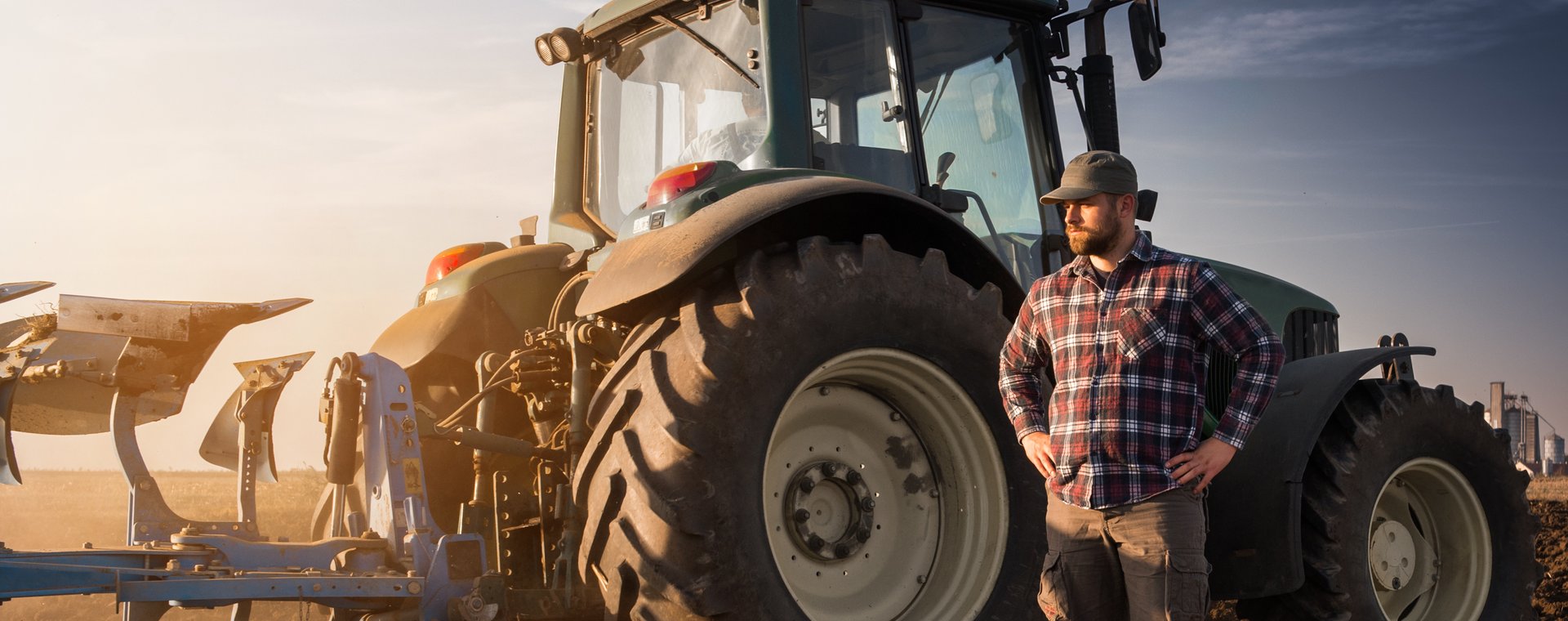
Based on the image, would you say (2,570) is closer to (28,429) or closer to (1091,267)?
(28,429)

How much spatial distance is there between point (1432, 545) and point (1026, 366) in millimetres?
3118

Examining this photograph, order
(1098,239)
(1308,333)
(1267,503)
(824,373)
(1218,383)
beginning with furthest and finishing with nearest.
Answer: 1. (1308,333)
2. (1218,383)
3. (1267,503)
4. (824,373)
5. (1098,239)

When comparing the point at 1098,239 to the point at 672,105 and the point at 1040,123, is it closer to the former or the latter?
the point at 1040,123

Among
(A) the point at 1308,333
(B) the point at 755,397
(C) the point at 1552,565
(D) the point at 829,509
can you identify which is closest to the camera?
(B) the point at 755,397

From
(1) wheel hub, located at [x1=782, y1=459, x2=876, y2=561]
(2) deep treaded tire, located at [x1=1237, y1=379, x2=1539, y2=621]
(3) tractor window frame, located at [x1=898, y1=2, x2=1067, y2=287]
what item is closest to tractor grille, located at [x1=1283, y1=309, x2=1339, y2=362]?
(2) deep treaded tire, located at [x1=1237, y1=379, x2=1539, y2=621]

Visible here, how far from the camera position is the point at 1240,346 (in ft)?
10.4

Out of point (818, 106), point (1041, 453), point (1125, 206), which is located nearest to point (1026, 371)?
point (1041, 453)

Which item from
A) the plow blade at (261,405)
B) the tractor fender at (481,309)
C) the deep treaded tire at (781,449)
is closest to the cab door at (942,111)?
the deep treaded tire at (781,449)

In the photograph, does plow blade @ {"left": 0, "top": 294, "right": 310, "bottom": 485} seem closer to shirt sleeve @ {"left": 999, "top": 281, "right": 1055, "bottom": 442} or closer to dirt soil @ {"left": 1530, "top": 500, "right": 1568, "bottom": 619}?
shirt sleeve @ {"left": 999, "top": 281, "right": 1055, "bottom": 442}

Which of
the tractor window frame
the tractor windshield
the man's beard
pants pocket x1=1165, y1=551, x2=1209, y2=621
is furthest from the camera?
the tractor window frame

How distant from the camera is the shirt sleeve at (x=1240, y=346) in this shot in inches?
123

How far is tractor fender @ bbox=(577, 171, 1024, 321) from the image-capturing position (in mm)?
3424

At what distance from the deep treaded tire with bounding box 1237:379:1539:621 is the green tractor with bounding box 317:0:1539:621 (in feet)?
0.04

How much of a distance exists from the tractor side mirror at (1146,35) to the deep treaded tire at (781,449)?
4.84ft
